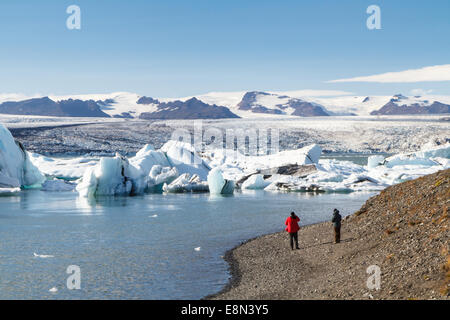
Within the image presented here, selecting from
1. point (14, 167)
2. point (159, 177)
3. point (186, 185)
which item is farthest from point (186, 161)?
point (14, 167)

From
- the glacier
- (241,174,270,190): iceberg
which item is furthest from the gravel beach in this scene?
(241,174,270,190): iceberg

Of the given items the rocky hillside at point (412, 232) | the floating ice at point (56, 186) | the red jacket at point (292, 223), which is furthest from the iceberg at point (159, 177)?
the red jacket at point (292, 223)

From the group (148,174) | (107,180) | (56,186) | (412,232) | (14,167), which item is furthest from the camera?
(148,174)

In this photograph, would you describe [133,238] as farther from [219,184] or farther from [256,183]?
[256,183]

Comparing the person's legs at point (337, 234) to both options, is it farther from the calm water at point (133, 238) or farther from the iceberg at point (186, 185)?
the iceberg at point (186, 185)

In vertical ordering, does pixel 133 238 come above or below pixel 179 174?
below

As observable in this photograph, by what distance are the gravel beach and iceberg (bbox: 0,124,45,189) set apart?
77.9ft

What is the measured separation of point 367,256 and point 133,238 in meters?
8.34

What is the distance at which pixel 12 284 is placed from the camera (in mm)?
11383

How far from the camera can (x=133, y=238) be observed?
17.3m

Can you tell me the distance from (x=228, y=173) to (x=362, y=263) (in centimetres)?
3229

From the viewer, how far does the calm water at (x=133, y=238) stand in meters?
11.4

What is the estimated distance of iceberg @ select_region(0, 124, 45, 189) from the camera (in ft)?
115

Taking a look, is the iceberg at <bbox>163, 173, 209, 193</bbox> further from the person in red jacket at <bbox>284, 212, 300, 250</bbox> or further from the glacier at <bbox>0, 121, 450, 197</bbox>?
the person in red jacket at <bbox>284, 212, 300, 250</bbox>
